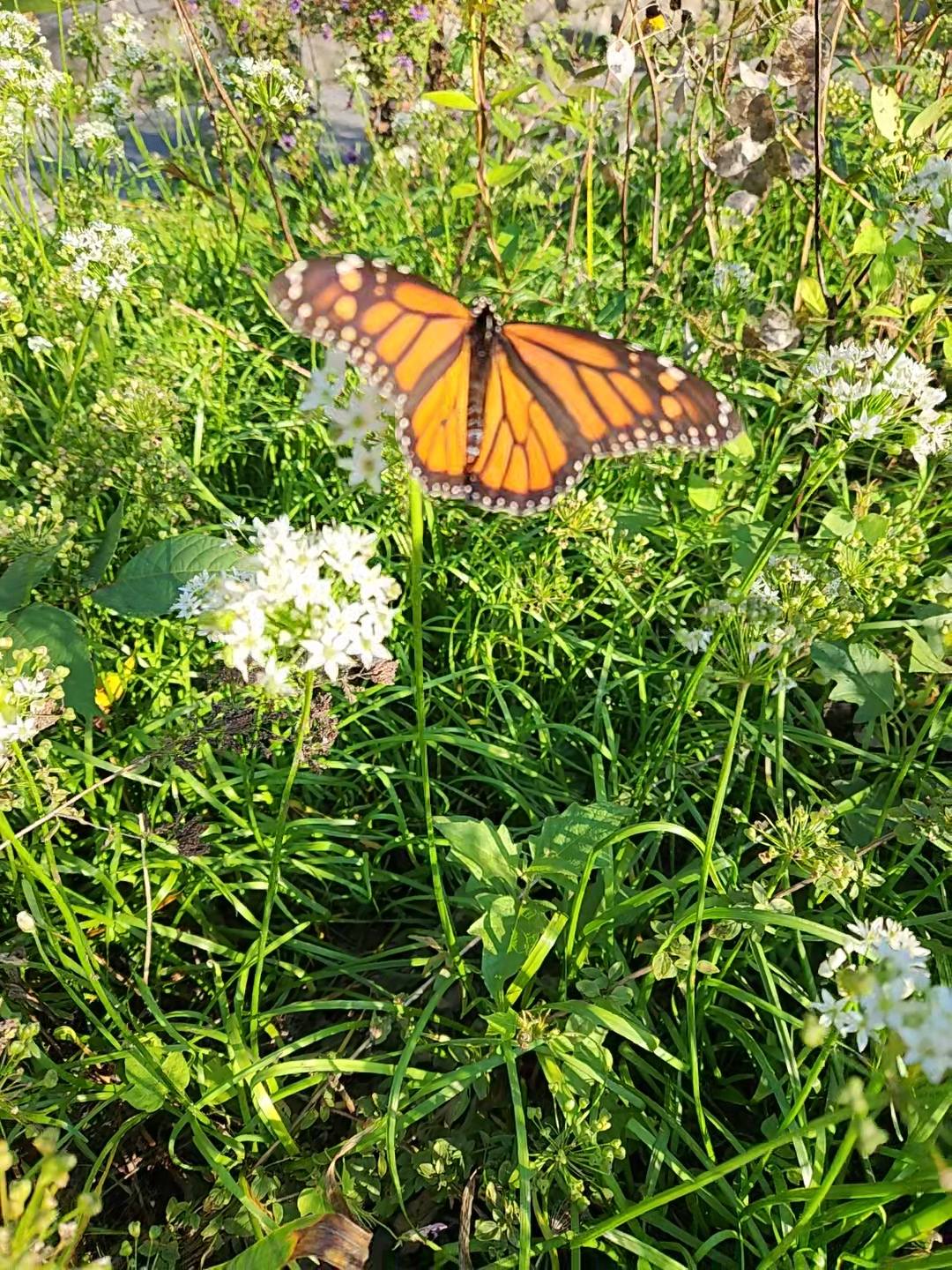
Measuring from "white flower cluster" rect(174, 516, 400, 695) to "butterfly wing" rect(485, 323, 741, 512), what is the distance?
99 cm

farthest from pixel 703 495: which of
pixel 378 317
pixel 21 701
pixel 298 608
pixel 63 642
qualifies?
pixel 21 701

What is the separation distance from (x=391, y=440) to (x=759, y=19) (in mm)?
2179

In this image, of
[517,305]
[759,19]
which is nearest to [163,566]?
[517,305]

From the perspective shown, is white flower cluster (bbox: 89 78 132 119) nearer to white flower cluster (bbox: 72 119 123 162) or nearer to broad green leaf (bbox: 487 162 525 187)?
white flower cluster (bbox: 72 119 123 162)

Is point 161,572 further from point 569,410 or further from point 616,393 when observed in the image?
point 616,393

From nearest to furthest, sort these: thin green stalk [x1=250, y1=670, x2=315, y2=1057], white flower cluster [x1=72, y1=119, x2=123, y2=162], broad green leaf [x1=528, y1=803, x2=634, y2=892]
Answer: thin green stalk [x1=250, y1=670, x2=315, y2=1057] < broad green leaf [x1=528, y1=803, x2=634, y2=892] < white flower cluster [x1=72, y1=119, x2=123, y2=162]

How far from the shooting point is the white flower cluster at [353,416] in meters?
1.90

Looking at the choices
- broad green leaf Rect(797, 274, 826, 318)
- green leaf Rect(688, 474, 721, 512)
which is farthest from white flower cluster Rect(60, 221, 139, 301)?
broad green leaf Rect(797, 274, 826, 318)

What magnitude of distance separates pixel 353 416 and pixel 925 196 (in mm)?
1356

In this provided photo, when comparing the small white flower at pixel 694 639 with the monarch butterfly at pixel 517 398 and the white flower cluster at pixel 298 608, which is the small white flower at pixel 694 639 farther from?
the white flower cluster at pixel 298 608

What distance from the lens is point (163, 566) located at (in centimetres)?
230

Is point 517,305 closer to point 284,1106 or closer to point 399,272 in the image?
point 399,272

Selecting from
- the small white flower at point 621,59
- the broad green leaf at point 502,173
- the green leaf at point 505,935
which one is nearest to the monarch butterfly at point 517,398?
the broad green leaf at point 502,173

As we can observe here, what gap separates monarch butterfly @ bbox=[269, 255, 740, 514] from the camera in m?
2.19
